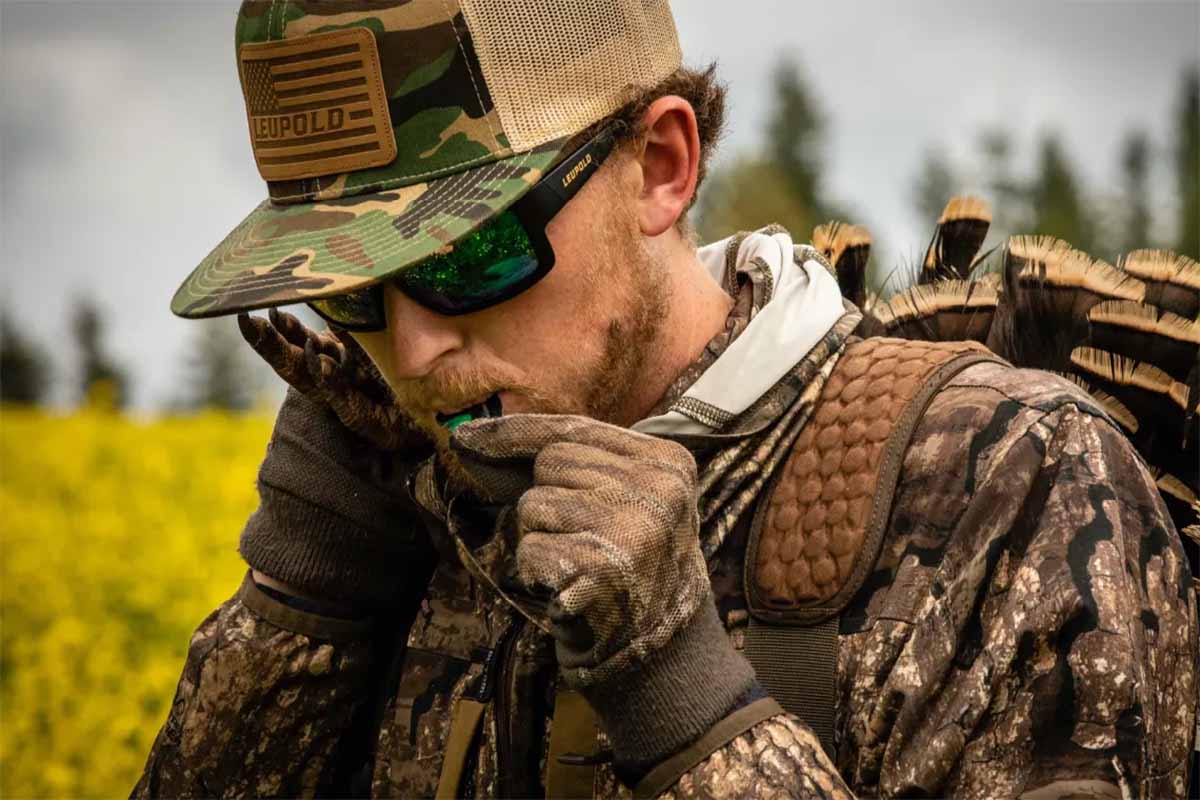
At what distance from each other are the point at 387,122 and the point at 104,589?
6692 mm

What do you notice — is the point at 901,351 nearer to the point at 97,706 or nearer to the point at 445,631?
the point at 445,631

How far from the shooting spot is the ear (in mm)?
2510

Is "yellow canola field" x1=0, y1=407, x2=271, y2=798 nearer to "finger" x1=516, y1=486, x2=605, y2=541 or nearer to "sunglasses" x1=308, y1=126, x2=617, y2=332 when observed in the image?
"sunglasses" x1=308, y1=126, x2=617, y2=332

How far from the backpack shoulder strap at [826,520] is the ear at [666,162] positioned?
0.46 m

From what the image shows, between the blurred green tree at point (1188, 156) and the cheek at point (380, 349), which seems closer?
the cheek at point (380, 349)

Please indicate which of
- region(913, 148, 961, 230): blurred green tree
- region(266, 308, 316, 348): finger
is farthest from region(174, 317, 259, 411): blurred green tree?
region(266, 308, 316, 348): finger

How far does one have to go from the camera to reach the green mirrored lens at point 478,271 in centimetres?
228

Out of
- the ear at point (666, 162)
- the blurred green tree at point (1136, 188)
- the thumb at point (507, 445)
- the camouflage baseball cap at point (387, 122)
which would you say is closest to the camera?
the thumb at point (507, 445)

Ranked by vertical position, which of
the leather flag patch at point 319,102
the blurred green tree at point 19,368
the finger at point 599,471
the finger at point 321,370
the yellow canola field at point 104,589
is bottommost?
the blurred green tree at point 19,368

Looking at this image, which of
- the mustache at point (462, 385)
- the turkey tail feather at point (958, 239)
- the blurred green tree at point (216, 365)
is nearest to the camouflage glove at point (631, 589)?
the mustache at point (462, 385)

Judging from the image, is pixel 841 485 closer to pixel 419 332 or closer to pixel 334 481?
pixel 419 332

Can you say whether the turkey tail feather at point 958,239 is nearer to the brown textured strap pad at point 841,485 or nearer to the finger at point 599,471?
the brown textured strap pad at point 841,485

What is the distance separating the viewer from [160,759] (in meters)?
2.85

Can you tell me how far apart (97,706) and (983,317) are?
5.54 meters
